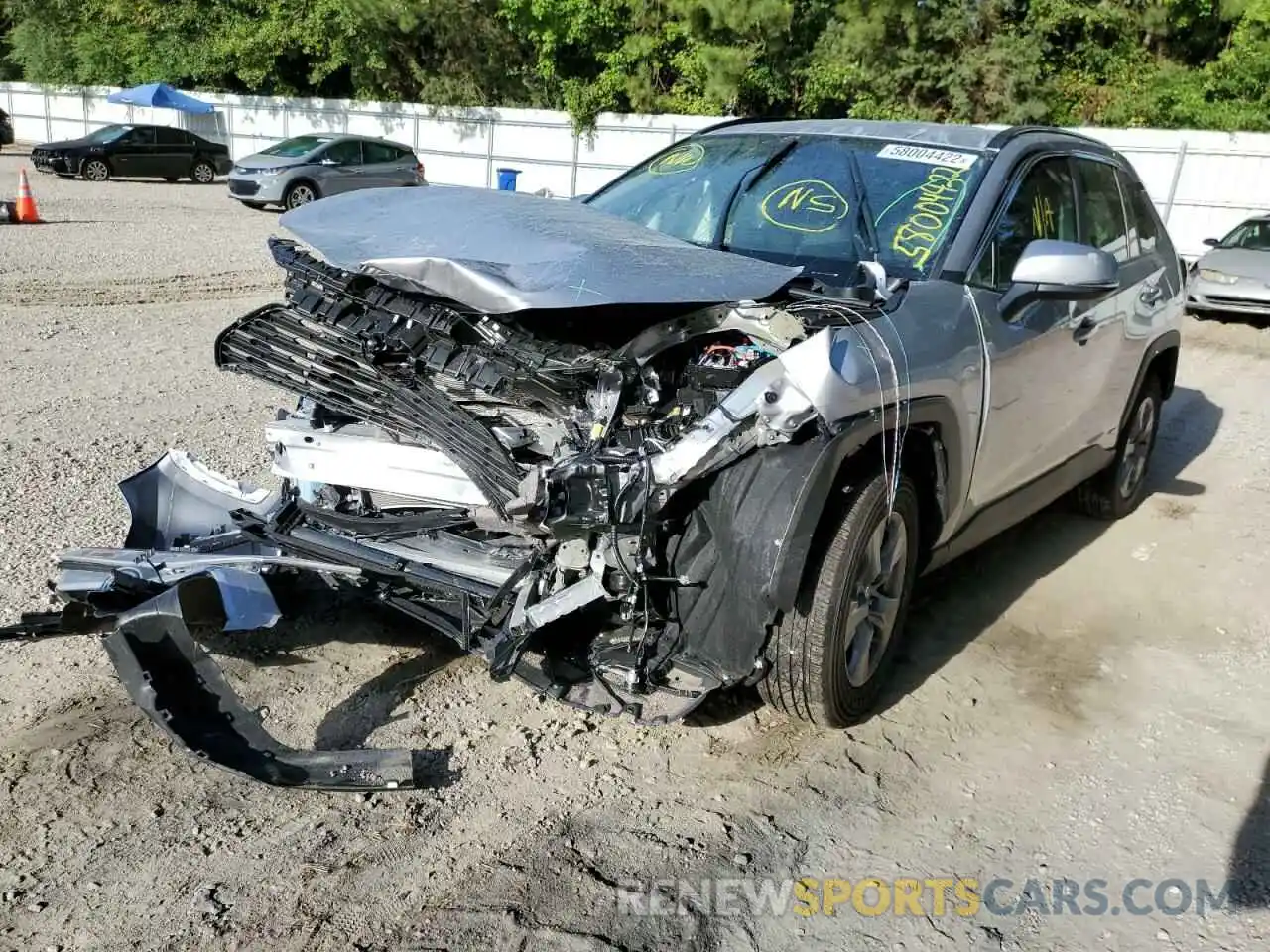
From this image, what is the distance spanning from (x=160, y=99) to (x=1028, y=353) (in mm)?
33675

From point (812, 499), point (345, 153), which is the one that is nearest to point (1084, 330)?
point (812, 499)

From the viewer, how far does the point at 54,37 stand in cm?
3594

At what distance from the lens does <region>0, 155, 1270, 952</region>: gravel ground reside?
110 inches

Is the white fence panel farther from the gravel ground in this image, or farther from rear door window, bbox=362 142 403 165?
the gravel ground

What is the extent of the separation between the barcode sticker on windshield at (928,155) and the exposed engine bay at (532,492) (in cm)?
91

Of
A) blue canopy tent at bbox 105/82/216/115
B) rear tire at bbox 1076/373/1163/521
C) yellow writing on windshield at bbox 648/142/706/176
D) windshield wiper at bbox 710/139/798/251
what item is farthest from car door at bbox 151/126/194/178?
rear tire at bbox 1076/373/1163/521

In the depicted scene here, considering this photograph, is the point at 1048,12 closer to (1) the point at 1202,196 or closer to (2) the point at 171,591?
(1) the point at 1202,196

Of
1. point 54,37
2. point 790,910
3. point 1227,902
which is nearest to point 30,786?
point 790,910

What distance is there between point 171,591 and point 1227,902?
311 centimetres

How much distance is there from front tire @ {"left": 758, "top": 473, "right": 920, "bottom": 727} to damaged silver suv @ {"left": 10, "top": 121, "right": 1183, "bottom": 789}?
0.01 m

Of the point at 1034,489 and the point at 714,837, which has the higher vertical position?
the point at 1034,489

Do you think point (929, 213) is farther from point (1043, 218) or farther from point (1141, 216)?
point (1141, 216)

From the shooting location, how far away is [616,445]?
314cm

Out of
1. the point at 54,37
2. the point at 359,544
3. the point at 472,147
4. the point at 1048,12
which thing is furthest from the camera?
the point at 54,37
